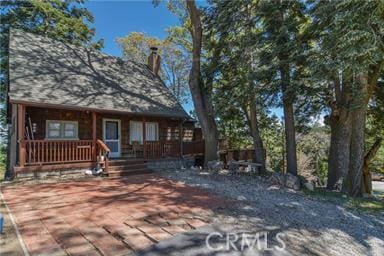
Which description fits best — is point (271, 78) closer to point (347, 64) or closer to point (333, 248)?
point (347, 64)

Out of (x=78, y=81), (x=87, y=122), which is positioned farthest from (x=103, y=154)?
(x=78, y=81)

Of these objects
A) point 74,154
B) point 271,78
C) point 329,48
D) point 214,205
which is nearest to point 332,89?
point 271,78

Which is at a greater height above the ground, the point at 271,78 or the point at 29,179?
the point at 271,78

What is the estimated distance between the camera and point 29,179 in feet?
29.6

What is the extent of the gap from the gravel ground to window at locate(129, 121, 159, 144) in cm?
665

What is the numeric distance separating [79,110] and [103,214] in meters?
6.32

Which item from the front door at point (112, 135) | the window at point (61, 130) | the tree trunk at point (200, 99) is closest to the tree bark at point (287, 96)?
the tree trunk at point (200, 99)

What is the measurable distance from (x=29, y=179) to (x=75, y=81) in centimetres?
464

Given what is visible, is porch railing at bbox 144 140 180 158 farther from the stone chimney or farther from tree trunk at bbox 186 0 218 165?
the stone chimney

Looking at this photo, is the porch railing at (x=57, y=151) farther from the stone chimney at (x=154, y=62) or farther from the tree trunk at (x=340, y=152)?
the tree trunk at (x=340, y=152)

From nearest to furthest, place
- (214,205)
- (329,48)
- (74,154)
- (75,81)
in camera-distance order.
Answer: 1. (214,205)
2. (329,48)
3. (74,154)
4. (75,81)

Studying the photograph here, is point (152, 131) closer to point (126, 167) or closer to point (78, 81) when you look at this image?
point (126, 167)

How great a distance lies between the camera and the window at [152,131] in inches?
573

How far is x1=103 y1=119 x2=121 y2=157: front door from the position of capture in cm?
1286
